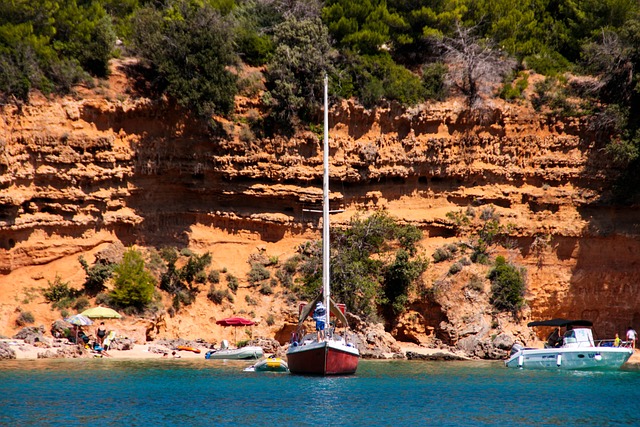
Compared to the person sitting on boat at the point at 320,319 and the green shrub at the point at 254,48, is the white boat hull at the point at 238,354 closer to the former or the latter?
the person sitting on boat at the point at 320,319

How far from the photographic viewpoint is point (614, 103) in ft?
173

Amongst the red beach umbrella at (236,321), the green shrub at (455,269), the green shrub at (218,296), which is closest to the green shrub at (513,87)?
the green shrub at (455,269)

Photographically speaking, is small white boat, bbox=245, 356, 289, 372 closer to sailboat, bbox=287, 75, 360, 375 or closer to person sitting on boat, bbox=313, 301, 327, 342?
sailboat, bbox=287, 75, 360, 375

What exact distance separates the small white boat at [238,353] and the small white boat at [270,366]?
13.1 feet

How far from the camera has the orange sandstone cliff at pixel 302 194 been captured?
1928 inches

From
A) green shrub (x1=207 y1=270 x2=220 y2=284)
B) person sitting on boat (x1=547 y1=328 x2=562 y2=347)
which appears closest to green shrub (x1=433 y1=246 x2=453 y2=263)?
person sitting on boat (x1=547 y1=328 x2=562 y2=347)

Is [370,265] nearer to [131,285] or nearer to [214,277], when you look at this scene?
[214,277]

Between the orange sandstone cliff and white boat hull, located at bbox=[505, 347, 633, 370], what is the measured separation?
333cm

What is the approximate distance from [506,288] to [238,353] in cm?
1245

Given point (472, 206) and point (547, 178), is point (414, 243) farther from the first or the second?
point (547, 178)

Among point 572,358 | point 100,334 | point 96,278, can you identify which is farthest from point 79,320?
point 572,358

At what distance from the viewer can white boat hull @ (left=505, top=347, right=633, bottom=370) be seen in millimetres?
42969

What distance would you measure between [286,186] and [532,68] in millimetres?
14830

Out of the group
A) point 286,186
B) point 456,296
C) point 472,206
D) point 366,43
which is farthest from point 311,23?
point 456,296
